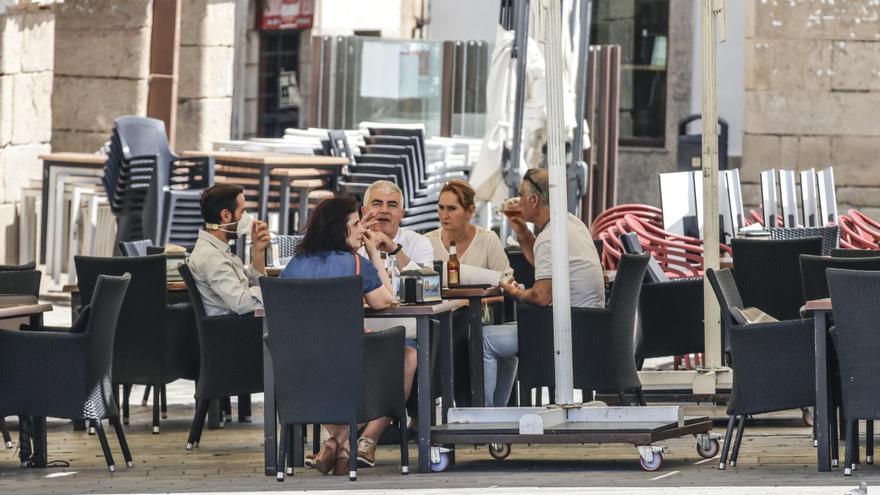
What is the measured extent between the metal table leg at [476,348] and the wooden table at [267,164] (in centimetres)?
633

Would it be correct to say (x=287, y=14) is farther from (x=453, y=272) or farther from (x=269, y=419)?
(x=269, y=419)

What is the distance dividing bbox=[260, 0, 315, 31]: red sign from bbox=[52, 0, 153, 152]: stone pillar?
9.49 metres

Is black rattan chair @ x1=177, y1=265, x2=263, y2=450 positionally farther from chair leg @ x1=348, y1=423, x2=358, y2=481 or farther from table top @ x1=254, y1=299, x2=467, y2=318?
chair leg @ x1=348, y1=423, x2=358, y2=481

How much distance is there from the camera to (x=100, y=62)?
59.5 feet

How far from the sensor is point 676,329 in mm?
10555

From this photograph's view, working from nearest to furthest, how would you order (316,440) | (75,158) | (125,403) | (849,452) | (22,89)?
(849,452), (316,440), (125,403), (22,89), (75,158)

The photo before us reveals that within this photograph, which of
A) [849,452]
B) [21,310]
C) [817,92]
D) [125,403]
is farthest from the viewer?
[817,92]

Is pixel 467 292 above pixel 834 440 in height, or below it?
above

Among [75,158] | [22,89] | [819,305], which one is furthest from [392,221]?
[75,158]

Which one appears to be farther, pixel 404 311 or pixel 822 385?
pixel 404 311

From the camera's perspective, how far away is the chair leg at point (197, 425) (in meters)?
9.24

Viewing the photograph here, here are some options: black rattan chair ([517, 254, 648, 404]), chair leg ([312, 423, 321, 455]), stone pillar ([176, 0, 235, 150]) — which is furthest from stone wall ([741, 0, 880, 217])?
chair leg ([312, 423, 321, 455])

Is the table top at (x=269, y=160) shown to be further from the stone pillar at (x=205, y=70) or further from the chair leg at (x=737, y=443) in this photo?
the chair leg at (x=737, y=443)

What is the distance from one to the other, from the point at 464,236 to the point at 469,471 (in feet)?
6.03
